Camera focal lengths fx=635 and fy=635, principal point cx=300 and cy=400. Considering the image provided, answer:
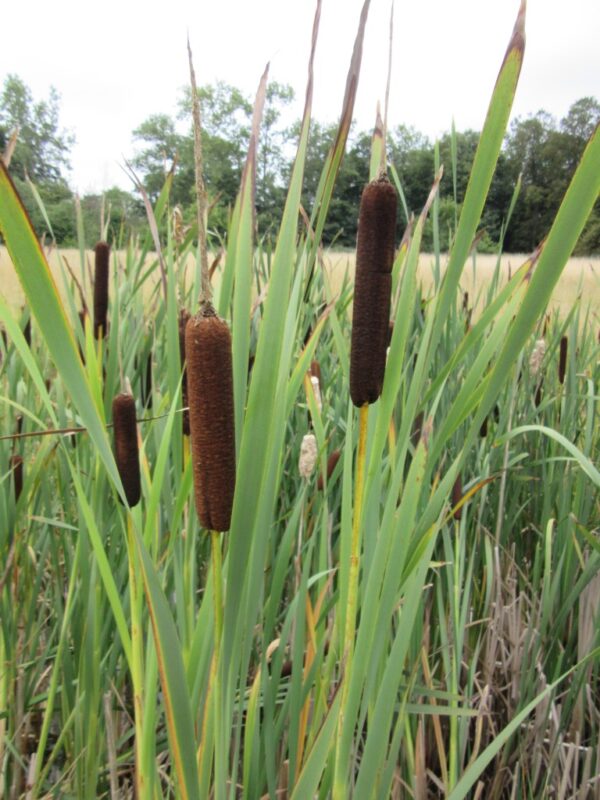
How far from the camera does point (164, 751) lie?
0.88m

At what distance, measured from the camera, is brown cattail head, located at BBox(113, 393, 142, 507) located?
511 millimetres

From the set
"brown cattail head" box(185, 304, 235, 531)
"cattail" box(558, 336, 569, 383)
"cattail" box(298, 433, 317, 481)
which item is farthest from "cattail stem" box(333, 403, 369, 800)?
"cattail" box(558, 336, 569, 383)

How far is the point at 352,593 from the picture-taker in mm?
466

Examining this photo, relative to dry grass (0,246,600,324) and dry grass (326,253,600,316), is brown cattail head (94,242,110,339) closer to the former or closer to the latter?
dry grass (0,246,600,324)

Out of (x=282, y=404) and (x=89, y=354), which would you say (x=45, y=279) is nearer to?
(x=282, y=404)

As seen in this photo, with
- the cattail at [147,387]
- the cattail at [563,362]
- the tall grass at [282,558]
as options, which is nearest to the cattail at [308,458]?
the tall grass at [282,558]

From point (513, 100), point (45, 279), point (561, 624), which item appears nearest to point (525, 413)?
point (561, 624)

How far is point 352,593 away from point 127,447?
0.21m

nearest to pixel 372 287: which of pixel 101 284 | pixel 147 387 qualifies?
pixel 101 284

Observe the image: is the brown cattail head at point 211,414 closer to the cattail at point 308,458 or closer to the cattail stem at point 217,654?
the cattail stem at point 217,654

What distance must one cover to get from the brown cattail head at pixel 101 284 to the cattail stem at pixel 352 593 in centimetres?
58

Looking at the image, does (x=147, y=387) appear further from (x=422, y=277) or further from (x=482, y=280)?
(x=482, y=280)

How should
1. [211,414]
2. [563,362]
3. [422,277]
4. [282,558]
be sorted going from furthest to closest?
[422,277] < [563,362] < [282,558] < [211,414]

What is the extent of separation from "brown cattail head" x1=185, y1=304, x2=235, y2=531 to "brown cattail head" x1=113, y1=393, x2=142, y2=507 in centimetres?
15
